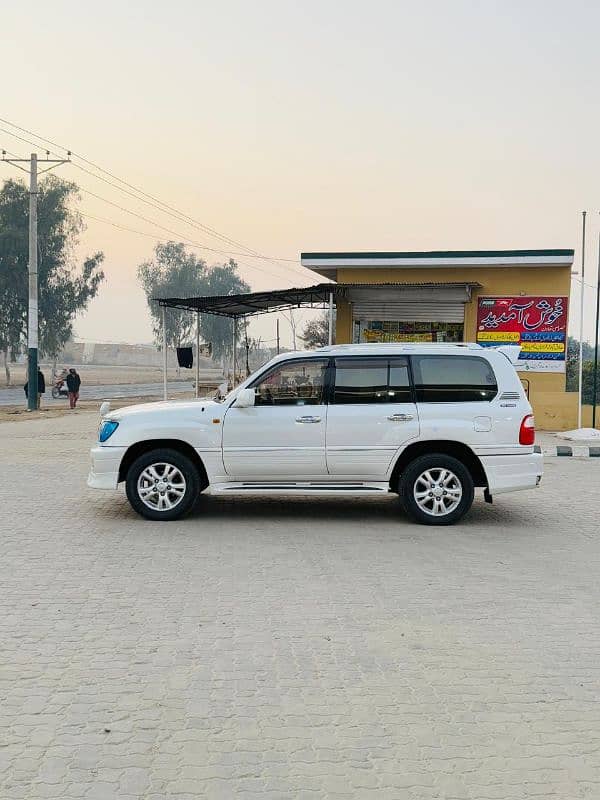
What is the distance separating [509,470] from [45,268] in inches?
2291

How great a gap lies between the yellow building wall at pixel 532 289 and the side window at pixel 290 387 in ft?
43.3

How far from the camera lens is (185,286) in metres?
109

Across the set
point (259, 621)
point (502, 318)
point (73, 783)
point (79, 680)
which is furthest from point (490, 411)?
point (502, 318)

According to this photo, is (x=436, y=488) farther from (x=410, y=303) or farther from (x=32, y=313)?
(x=32, y=313)

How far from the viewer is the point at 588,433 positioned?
20.4 m

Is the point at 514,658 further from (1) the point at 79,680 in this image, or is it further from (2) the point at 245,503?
(2) the point at 245,503

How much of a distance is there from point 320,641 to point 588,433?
53.3 feet

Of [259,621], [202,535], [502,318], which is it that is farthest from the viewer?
[502,318]

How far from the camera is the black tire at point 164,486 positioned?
9.62m

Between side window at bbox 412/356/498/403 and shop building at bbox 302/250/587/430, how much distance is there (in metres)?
11.7

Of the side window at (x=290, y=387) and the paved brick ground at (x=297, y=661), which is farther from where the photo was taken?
the side window at (x=290, y=387)

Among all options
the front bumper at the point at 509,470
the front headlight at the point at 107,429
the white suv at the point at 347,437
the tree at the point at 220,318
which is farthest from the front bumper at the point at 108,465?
the tree at the point at 220,318

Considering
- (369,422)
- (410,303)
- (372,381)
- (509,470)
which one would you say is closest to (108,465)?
(369,422)

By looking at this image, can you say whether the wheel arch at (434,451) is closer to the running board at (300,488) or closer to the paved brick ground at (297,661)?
the running board at (300,488)
